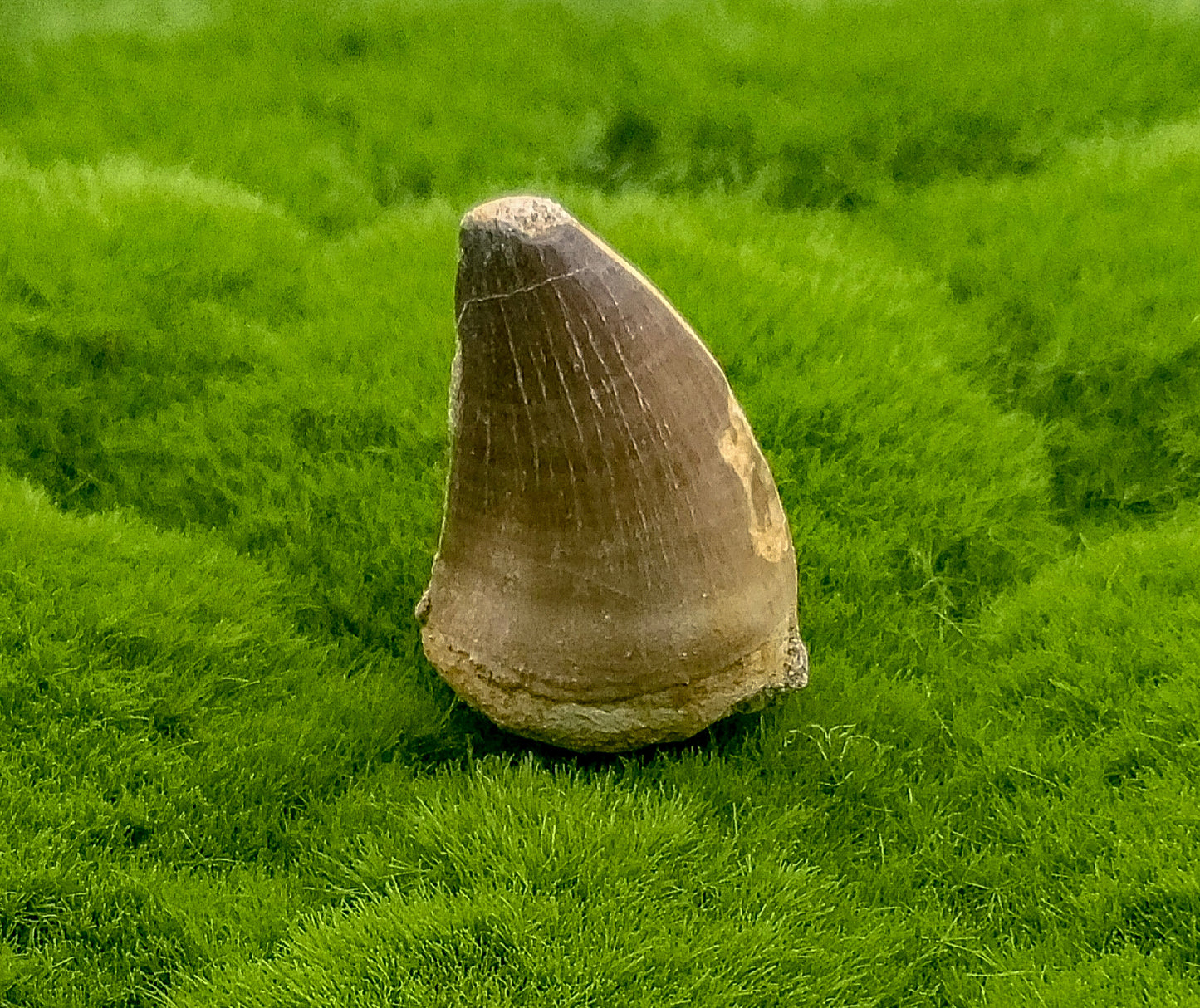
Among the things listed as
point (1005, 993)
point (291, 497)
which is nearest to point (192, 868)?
point (291, 497)

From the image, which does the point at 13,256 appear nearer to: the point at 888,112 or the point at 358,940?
the point at 358,940

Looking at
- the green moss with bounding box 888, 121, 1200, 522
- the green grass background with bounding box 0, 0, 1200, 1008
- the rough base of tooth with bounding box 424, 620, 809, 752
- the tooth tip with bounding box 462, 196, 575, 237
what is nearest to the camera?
the tooth tip with bounding box 462, 196, 575, 237

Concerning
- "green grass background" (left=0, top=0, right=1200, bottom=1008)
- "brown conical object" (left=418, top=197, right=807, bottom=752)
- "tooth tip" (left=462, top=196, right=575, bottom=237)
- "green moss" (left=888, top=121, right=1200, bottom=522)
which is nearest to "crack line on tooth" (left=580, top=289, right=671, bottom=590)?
"brown conical object" (left=418, top=197, right=807, bottom=752)

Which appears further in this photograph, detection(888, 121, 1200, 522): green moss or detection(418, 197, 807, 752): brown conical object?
detection(888, 121, 1200, 522): green moss

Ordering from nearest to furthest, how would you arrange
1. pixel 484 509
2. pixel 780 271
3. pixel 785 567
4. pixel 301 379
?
pixel 484 509 → pixel 785 567 → pixel 301 379 → pixel 780 271

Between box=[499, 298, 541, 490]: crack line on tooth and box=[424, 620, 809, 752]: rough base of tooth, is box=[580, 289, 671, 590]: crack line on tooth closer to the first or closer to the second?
box=[499, 298, 541, 490]: crack line on tooth

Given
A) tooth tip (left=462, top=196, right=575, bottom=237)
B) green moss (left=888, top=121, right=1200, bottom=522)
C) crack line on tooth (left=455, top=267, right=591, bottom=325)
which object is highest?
tooth tip (left=462, top=196, right=575, bottom=237)
